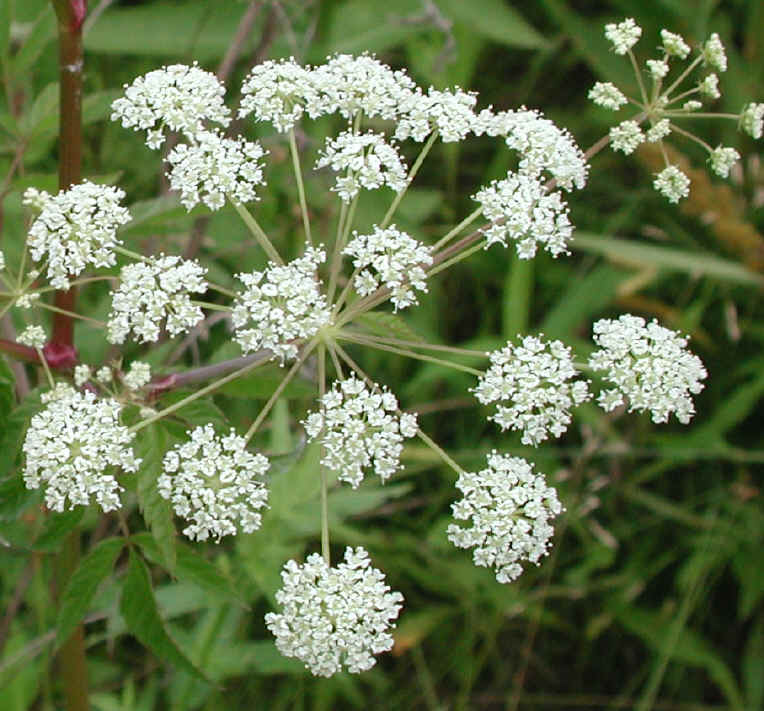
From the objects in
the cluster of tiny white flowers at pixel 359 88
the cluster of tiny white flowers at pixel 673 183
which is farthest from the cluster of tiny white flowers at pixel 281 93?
the cluster of tiny white flowers at pixel 673 183

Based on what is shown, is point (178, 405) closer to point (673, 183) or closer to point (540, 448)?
point (673, 183)

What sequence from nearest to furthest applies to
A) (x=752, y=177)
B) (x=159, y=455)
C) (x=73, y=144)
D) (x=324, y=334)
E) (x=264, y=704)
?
(x=159, y=455) < (x=324, y=334) < (x=73, y=144) < (x=264, y=704) < (x=752, y=177)

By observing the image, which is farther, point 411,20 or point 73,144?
point 411,20

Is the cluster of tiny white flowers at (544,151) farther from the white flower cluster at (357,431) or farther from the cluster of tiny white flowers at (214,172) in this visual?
the white flower cluster at (357,431)

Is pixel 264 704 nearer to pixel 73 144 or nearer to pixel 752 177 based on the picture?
pixel 73 144

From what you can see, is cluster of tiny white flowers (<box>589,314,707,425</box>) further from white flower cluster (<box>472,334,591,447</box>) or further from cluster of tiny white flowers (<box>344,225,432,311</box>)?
cluster of tiny white flowers (<box>344,225,432,311</box>)

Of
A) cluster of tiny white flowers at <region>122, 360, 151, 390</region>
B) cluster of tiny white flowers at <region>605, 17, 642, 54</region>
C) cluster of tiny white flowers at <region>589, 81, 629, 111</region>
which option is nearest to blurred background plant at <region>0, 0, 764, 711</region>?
cluster of tiny white flowers at <region>605, 17, 642, 54</region>

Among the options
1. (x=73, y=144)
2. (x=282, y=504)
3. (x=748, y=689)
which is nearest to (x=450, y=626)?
(x=748, y=689)
